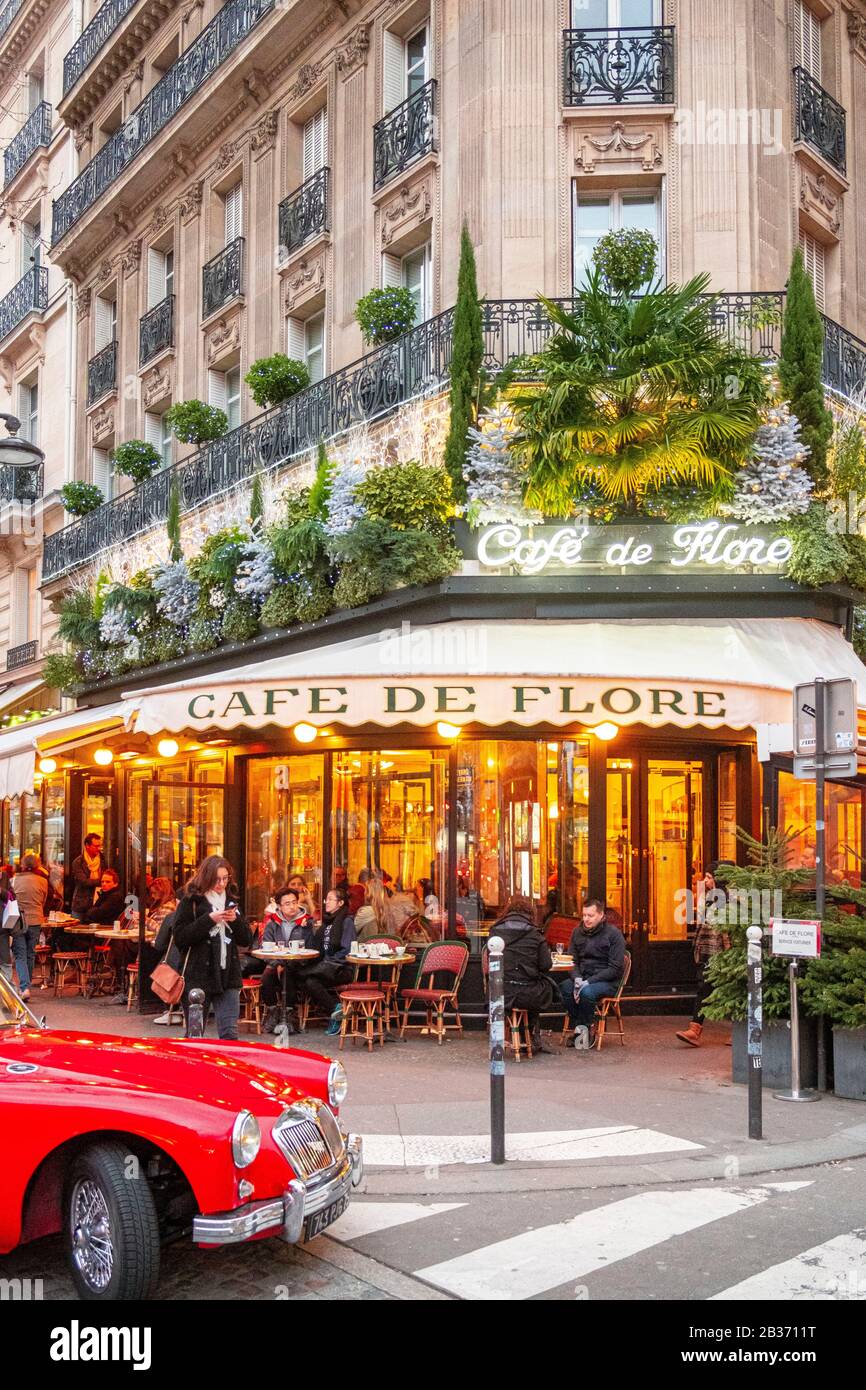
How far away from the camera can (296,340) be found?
62.7 ft

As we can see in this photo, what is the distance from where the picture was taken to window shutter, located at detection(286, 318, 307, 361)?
1903cm

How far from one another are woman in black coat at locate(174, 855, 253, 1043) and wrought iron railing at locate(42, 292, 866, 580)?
21.6 feet

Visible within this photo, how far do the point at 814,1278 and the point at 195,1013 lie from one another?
4.77 m

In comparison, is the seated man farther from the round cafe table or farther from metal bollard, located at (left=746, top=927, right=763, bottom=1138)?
metal bollard, located at (left=746, top=927, right=763, bottom=1138)

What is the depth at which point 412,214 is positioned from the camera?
53.1 ft

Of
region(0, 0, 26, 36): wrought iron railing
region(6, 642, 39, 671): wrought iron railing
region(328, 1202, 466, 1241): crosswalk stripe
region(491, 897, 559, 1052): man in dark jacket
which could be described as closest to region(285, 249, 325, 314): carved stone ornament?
region(491, 897, 559, 1052): man in dark jacket

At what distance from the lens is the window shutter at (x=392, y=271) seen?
1691cm

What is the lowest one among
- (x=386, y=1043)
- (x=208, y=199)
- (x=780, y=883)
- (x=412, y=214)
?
(x=386, y=1043)

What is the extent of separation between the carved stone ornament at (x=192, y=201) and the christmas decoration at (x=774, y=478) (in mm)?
12201

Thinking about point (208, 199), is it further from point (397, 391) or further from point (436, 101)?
point (397, 391)

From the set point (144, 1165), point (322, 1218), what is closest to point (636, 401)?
point (322, 1218)

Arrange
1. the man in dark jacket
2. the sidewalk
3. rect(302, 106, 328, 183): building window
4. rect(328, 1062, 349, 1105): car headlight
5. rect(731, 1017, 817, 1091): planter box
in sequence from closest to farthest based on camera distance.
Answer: rect(328, 1062, 349, 1105): car headlight < the sidewalk < rect(731, 1017, 817, 1091): planter box < the man in dark jacket < rect(302, 106, 328, 183): building window
